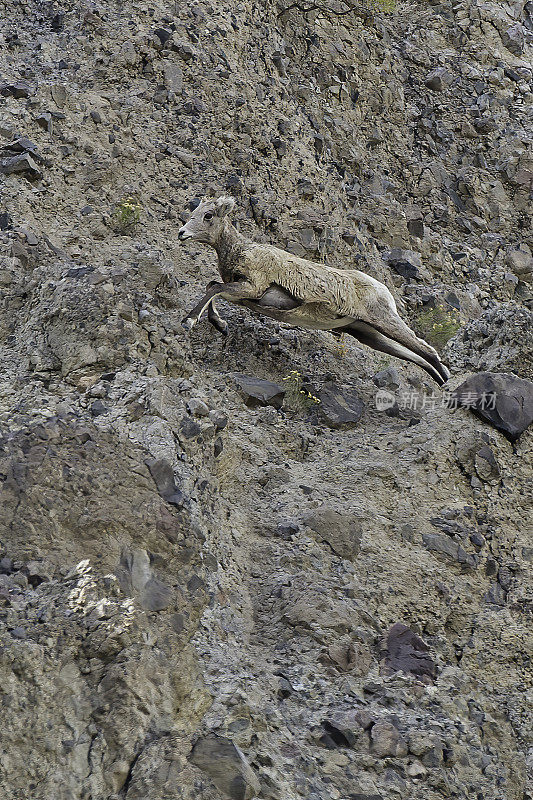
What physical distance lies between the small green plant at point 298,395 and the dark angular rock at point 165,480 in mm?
2826

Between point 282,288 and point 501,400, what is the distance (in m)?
2.45

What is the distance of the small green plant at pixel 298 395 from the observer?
352 inches

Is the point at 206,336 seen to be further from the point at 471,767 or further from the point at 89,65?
the point at 471,767

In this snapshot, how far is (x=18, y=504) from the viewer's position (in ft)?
18.4

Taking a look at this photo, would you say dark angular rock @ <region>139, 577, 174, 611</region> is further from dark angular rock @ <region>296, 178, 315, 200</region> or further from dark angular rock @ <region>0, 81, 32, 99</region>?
dark angular rock @ <region>296, 178, 315, 200</region>

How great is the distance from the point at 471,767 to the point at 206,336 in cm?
537

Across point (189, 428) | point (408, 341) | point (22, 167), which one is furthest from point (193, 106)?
point (189, 428)

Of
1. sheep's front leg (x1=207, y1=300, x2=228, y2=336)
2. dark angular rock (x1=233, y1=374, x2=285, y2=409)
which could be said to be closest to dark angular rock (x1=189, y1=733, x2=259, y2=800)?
dark angular rock (x1=233, y1=374, x2=285, y2=409)

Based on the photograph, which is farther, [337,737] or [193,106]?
[193,106]

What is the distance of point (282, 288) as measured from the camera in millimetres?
8688

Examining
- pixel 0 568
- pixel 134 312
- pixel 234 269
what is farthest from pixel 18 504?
pixel 234 269

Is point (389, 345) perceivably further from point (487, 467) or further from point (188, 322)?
point (188, 322)

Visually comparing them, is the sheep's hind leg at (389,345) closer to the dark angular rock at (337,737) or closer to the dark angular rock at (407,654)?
the dark angular rock at (407,654)

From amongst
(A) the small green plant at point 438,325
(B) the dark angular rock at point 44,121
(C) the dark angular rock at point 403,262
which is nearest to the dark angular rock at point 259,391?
(A) the small green plant at point 438,325
